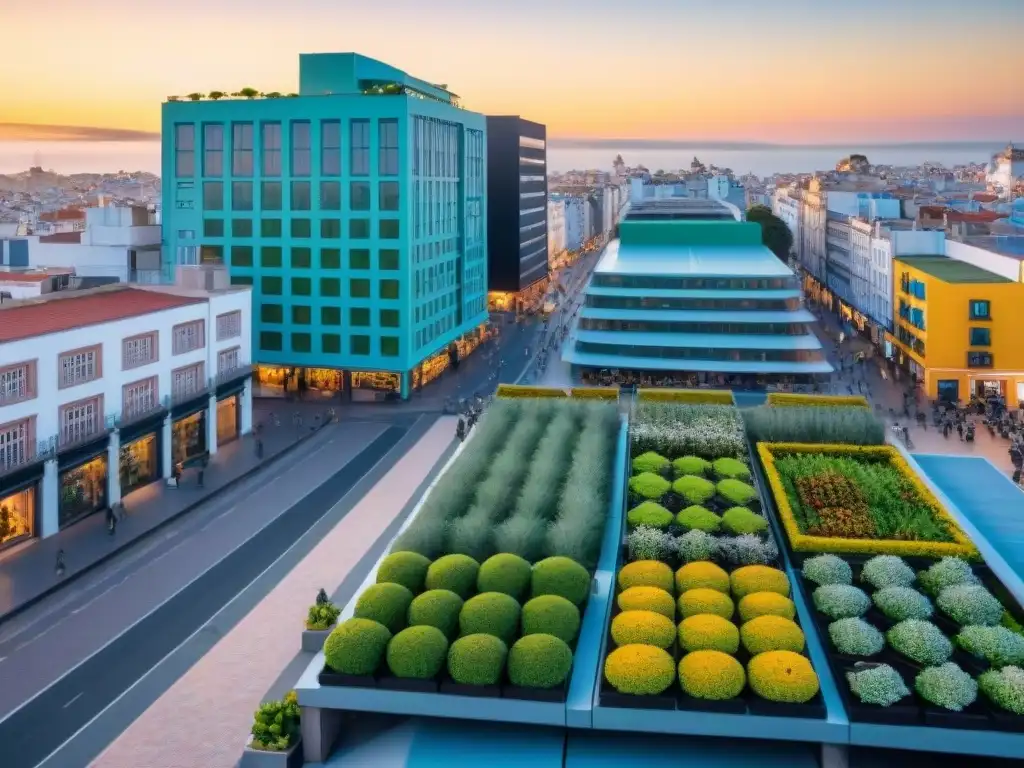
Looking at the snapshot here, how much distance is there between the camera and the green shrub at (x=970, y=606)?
25359 mm

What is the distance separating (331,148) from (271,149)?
14.9 feet

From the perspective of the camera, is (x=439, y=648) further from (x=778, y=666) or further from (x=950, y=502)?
(x=950, y=502)

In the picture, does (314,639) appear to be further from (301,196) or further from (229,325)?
(301,196)

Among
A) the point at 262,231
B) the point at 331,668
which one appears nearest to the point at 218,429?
the point at 262,231

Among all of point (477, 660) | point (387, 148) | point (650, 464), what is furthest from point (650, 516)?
point (387, 148)

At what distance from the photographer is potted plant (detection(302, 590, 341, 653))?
29891 millimetres

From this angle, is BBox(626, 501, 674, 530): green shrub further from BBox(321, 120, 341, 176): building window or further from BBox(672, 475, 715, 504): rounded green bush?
BBox(321, 120, 341, 176): building window

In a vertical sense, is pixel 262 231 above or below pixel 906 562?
above

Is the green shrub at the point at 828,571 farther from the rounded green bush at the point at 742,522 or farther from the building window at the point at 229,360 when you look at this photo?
the building window at the point at 229,360

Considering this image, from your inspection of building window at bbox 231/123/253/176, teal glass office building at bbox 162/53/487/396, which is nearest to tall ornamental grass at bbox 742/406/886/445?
teal glass office building at bbox 162/53/487/396

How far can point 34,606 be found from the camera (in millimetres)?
34312

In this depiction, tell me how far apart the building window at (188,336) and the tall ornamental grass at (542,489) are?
2049 cm

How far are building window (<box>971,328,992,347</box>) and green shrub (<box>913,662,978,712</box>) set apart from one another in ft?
174

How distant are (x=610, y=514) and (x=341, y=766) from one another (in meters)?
14.1
